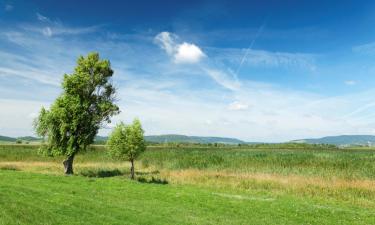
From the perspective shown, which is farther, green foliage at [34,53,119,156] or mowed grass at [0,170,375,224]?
green foliage at [34,53,119,156]

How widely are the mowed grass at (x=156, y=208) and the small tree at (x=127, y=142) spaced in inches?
455

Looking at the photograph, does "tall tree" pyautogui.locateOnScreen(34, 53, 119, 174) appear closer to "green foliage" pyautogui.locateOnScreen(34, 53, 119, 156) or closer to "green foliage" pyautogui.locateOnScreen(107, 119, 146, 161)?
"green foliage" pyautogui.locateOnScreen(34, 53, 119, 156)

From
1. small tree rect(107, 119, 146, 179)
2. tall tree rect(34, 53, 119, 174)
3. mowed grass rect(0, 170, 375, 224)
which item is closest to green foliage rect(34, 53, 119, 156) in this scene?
tall tree rect(34, 53, 119, 174)

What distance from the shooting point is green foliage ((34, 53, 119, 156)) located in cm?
4669

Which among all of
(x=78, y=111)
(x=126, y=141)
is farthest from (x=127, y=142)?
(x=78, y=111)

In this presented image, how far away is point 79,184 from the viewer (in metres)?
31.5

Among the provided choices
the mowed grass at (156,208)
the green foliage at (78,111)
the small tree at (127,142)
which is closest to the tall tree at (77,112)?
the green foliage at (78,111)

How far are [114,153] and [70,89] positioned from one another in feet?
37.6

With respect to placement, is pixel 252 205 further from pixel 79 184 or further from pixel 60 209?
pixel 79 184

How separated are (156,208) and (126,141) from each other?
20.4 meters

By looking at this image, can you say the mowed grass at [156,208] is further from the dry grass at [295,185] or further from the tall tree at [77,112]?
the tall tree at [77,112]

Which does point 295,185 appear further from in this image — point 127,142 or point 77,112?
point 77,112

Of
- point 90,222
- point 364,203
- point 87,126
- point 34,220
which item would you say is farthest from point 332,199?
point 87,126

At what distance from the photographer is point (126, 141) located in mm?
41375
